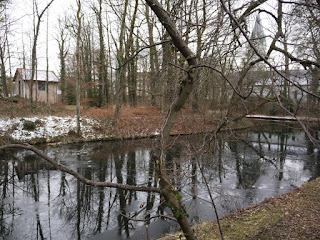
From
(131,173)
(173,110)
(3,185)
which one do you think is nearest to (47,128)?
(3,185)

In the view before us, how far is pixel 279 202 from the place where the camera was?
711 cm

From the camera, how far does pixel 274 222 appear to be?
577 centimetres

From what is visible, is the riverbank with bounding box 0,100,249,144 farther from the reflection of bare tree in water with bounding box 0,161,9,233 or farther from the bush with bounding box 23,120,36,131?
the reflection of bare tree in water with bounding box 0,161,9,233

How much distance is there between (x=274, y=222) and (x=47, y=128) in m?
16.3

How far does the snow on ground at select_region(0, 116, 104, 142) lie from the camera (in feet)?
53.2

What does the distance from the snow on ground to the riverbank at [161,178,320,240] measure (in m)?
13.7

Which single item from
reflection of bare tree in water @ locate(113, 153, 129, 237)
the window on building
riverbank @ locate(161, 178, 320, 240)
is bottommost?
reflection of bare tree in water @ locate(113, 153, 129, 237)

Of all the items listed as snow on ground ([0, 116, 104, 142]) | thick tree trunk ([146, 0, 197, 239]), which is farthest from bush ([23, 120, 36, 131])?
thick tree trunk ([146, 0, 197, 239])

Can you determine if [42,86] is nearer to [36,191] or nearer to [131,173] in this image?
[131,173]

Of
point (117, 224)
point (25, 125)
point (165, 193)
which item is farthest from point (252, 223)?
point (25, 125)

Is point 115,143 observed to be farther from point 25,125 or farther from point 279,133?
point 279,133

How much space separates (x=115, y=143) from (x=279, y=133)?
15.4m

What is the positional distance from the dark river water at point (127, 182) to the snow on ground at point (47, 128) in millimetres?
1831

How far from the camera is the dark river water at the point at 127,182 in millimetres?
6188
